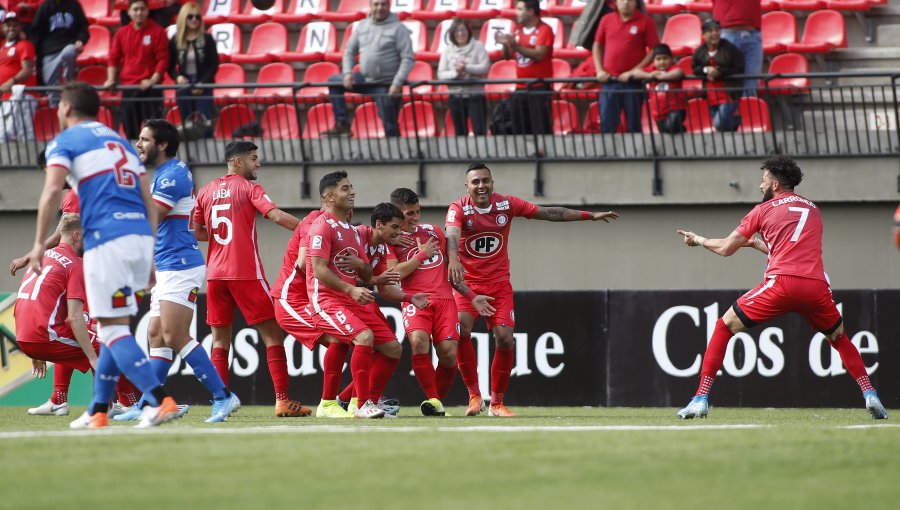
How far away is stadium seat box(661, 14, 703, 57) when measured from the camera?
1705cm

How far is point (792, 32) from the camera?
54.9 ft

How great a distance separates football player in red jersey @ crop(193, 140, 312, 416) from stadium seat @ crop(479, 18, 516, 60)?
779 centimetres

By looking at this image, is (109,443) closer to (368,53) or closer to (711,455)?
(711,455)

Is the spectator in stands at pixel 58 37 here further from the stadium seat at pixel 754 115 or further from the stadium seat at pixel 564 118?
the stadium seat at pixel 754 115

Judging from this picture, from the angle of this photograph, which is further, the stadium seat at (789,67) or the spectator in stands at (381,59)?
the stadium seat at (789,67)

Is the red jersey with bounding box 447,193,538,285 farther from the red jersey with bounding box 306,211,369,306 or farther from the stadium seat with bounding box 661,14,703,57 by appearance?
the stadium seat with bounding box 661,14,703,57

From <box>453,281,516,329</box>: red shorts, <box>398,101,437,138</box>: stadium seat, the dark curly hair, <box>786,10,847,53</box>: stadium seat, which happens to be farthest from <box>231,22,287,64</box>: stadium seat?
the dark curly hair

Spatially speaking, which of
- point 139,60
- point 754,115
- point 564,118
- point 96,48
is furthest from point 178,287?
point 96,48

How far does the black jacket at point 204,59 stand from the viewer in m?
16.3

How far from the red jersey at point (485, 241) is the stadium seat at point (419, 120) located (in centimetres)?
481

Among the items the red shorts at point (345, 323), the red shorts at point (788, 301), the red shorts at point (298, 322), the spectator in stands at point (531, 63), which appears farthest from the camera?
the spectator in stands at point (531, 63)

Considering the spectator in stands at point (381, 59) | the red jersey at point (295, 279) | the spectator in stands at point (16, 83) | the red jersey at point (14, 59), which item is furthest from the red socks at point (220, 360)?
the red jersey at point (14, 59)

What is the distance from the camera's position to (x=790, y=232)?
9836mm

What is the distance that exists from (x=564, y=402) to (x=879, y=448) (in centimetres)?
671
